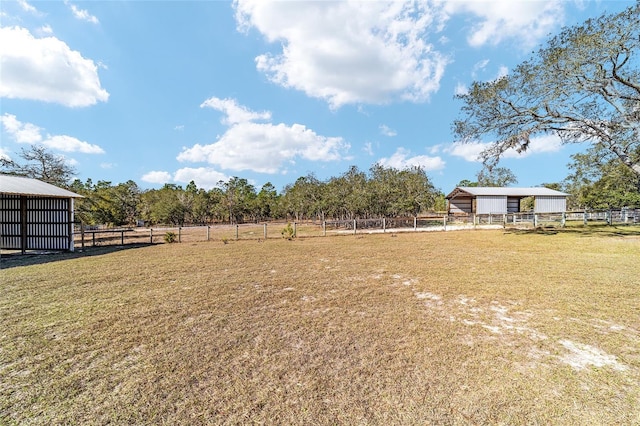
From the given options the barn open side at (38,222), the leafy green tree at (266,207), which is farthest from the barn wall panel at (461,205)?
the barn open side at (38,222)

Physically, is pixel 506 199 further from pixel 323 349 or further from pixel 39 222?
pixel 39 222

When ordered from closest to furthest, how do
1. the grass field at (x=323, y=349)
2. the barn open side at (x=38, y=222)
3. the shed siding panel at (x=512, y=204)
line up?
the grass field at (x=323, y=349) → the barn open side at (x=38, y=222) → the shed siding panel at (x=512, y=204)

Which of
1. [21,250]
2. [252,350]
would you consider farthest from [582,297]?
[21,250]

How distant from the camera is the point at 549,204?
25.8 m

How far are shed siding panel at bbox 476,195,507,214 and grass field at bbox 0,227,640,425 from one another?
2026 centimetres

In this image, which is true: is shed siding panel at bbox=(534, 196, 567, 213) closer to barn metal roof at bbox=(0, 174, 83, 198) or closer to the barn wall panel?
the barn wall panel

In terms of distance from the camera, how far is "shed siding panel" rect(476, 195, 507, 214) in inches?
997

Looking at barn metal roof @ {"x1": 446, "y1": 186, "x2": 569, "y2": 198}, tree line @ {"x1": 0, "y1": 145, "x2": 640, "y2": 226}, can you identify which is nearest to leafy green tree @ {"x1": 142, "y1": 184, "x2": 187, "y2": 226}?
tree line @ {"x1": 0, "y1": 145, "x2": 640, "y2": 226}

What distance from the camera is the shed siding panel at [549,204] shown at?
25.5 metres

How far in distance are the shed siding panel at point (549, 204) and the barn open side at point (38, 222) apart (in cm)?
3349

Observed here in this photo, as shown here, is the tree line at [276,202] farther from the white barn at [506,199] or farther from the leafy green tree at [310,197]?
the white barn at [506,199]

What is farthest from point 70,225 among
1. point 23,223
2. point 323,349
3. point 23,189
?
Answer: point 323,349

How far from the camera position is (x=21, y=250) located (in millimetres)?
11469

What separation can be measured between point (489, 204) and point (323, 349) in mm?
27162
